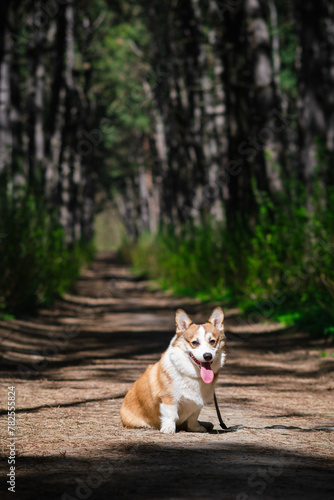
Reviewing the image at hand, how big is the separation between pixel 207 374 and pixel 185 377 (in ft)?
0.60

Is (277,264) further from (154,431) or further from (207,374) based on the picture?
(207,374)

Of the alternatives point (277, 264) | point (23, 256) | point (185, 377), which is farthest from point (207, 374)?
point (23, 256)

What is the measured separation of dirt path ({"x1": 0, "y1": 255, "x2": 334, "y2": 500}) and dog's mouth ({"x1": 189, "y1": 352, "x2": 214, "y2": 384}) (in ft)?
1.44

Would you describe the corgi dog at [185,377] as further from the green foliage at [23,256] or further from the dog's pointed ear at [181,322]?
the green foliage at [23,256]

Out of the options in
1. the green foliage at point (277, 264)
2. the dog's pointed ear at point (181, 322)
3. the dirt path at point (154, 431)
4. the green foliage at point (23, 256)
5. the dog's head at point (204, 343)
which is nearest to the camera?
the dirt path at point (154, 431)

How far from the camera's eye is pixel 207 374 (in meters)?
5.04

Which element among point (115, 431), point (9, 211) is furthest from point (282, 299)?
point (115, 431)

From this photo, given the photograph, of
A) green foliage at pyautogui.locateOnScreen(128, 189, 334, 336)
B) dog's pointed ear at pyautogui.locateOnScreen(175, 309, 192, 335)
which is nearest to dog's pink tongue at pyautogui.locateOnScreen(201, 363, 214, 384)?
→ dog's pointed ear at pyautogui.locateOnScreen(175, 309, 192, 335)

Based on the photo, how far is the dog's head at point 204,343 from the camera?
4.94 m

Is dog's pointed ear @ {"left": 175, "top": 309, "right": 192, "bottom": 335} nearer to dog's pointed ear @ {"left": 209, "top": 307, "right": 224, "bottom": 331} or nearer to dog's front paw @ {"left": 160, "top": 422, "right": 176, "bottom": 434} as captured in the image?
dog's pointed ear @ {"left": 209, "top": 307, "right": 224, "bottom": 331}

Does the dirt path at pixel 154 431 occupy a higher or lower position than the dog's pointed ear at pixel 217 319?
lower

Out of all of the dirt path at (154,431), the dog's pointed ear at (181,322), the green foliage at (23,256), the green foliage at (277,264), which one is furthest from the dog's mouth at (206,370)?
the green foliage at (23,256)

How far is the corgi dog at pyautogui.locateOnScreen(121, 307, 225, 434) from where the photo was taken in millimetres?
5035

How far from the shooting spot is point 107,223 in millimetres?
136875
